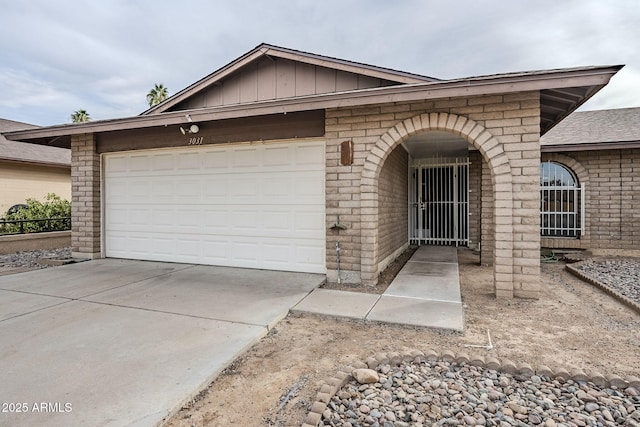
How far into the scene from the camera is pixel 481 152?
472cm

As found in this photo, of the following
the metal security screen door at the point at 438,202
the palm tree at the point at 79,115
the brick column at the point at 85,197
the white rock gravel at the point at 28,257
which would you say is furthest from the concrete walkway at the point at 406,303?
the palm tree at the point at 79,115

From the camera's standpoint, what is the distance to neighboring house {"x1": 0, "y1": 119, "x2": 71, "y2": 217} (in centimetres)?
1098

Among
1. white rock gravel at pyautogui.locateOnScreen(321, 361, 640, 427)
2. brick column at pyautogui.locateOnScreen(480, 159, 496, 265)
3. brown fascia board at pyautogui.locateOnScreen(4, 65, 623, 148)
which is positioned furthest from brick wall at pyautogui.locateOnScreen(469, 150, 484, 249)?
white rock gravel at pyautogui.locateOnScreen(321, 361, 640, 427)

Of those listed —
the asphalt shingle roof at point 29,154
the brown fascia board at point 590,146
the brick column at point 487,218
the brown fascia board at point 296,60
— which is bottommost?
the brick column at point 487,218

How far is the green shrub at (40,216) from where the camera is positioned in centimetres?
953

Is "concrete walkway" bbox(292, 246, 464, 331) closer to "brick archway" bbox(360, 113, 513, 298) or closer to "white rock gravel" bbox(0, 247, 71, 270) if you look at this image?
"brick archway" bbox(360, 113, 513, 298)

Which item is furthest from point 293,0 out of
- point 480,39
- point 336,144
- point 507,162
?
point 507,162

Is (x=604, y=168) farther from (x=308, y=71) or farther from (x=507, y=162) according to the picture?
(x=308, y=71)

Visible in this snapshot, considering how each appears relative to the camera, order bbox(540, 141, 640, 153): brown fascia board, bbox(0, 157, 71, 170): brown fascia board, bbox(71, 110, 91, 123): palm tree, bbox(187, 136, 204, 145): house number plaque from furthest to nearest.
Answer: bbox(71, 110, 91, 123): palm tree, bbox(0, 157, 71, 170): brown fascia board, bbox(540, 141, 640, 153): brown fascia board, bbox(187, 136, 204, 145): house number plaque

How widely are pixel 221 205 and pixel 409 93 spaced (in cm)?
407

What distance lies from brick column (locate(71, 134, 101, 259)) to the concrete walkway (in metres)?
5.63

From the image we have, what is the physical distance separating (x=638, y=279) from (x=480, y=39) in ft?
25.4

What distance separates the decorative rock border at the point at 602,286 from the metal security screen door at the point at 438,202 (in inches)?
133

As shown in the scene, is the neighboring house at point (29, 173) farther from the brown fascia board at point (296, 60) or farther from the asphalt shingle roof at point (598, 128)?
the asphalt shingle roof at point (598, 128)
